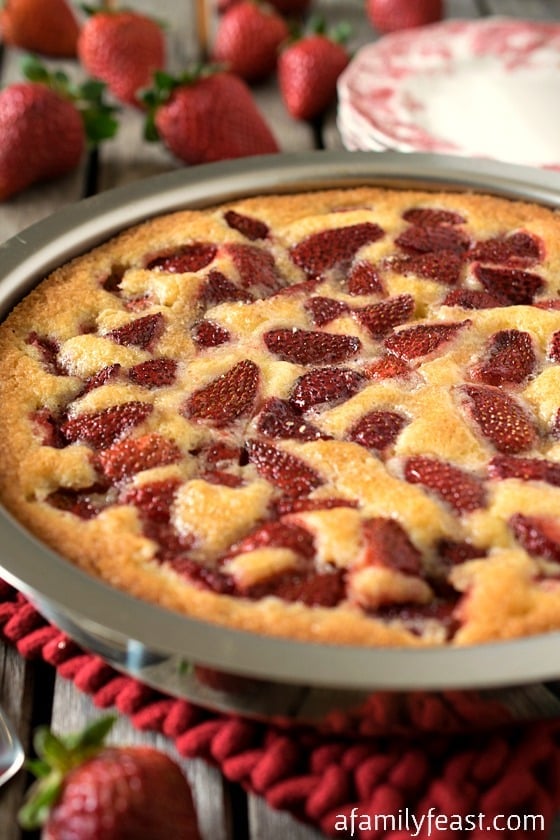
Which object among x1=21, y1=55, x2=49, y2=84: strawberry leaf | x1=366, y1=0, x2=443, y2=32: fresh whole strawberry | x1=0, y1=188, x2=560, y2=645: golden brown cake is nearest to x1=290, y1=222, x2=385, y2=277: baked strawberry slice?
x1=0, y1=188, x2=560, y2=645: golden brown cake

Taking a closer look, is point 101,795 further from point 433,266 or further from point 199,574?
point 433,266

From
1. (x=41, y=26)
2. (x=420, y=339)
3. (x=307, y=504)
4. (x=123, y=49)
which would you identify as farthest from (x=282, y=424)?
(x=41, y=26)

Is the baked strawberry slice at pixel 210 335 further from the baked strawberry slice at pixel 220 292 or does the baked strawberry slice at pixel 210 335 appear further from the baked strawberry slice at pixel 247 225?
the baked strawberry slice at pixel 247 225

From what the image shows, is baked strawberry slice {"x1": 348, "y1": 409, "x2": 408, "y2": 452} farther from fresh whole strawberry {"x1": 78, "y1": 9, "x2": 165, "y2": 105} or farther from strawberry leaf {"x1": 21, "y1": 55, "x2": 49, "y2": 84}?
fresh whole strawberry {"x1": 78, "y1": 9, "x2": 165, "y2": 105}

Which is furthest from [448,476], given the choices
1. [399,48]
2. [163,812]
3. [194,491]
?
[399,48]

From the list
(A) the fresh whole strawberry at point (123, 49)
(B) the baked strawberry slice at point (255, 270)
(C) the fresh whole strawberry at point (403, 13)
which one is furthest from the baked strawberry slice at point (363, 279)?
(C) the fresh whole strawberry at point (403, 13)
